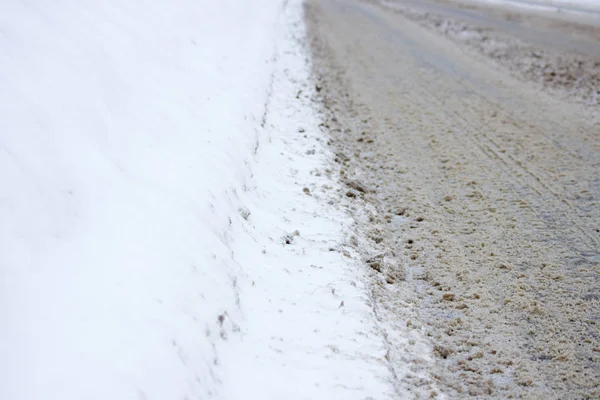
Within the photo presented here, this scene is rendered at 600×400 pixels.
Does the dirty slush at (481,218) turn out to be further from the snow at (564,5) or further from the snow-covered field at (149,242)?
the snow at (564,5)

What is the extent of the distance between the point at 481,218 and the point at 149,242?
3.49 metres

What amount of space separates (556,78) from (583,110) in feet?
8.28

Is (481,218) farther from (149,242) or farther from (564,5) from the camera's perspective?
(564,5)

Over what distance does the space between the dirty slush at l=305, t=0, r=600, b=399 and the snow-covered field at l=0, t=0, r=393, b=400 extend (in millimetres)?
546

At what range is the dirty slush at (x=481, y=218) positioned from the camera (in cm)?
373

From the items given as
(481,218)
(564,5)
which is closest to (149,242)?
(481,218)

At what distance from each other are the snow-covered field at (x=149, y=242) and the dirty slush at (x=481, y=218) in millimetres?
546

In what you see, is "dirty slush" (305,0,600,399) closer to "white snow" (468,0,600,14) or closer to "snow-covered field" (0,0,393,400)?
"snow-covered field" (0,0,393,400)

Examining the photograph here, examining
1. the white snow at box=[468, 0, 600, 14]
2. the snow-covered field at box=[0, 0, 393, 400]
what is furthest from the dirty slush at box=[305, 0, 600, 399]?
the white snow at box=[468, 0, 600, 14]

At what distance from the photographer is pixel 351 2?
25.5 m

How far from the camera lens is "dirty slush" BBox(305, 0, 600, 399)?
147 inches

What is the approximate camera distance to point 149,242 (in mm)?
3723

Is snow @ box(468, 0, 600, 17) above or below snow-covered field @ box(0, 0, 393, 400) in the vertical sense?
above

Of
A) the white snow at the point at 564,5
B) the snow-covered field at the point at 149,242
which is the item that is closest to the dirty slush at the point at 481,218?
the snow-covered field at the point at 149,242
